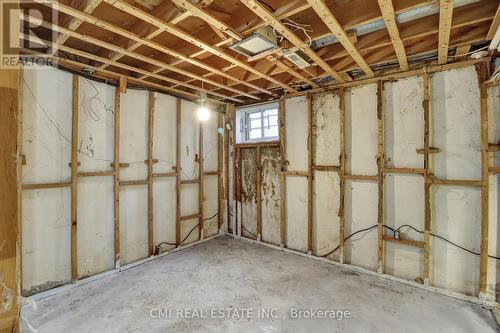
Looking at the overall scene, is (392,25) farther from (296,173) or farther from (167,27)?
(296,173)

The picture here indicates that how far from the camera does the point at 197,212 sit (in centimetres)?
438

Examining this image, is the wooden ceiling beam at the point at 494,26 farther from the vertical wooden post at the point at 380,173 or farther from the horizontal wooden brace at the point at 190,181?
the horizontal wooden brace at the point at 190,181

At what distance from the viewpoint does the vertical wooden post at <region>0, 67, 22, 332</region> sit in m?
0.53

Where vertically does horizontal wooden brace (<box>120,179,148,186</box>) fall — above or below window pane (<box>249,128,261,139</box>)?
below

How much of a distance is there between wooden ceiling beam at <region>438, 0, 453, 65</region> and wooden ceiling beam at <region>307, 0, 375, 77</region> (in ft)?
2.15

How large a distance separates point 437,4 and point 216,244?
4.18 m

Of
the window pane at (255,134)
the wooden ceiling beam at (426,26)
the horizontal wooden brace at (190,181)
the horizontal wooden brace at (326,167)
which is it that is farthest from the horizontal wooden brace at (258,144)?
the wooden ceiling beam at (426,26)

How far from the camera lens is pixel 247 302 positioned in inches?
98.9

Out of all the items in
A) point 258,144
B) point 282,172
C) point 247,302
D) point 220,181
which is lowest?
point 247,302

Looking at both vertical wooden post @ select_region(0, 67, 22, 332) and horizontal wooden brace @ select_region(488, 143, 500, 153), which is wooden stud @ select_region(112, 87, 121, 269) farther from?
horizontal wooden brace @ select_region(488, 143, 500, 153)

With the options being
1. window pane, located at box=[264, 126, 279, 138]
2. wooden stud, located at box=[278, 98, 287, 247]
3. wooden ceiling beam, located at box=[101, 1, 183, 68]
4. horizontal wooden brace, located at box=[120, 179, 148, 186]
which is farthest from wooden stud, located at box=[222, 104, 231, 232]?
wooden ceiling beam, located at box=[101, 1, 183, 68]

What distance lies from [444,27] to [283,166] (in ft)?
8.42

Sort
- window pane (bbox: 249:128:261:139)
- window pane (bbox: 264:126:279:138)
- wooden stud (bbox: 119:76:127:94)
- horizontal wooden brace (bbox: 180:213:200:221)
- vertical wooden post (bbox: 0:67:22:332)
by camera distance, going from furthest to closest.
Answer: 1. window pane (bbox: 249:128:261:139)
2. window pane (bbox: 264:126:279:138)
3. horizontal wooden brace (bbox: 180:213:200:221)
4. wooden stud (bbox: 119:76:127:94)
5. vertical wooden post (bbox: 0:67:22:332)

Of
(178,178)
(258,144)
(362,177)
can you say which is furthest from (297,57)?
(178,178)
